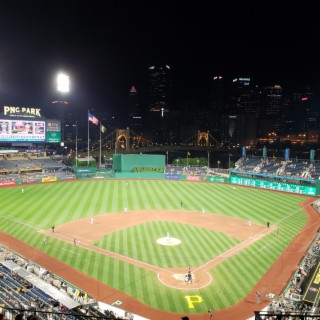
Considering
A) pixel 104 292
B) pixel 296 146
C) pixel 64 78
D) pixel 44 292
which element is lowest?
pixel 104 292

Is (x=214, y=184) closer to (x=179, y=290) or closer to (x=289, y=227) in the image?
(x=289, y=227)

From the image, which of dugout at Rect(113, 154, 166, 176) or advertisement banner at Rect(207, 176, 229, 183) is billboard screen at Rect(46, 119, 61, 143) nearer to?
dugout at Rect(113, 154, 166, 176)

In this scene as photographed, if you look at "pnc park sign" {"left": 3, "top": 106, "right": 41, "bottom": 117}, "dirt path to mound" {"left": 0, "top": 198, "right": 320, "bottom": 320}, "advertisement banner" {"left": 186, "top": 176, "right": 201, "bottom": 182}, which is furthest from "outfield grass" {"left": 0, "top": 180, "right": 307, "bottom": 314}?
"pnc park sign" {"left": 3, "top": 106, "right": 41, "bottom": 117}

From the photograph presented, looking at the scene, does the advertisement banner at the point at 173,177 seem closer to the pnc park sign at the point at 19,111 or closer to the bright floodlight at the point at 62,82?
the bright floodlight at the point at 62,82

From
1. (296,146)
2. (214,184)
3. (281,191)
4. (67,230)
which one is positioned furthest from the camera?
(296,146)

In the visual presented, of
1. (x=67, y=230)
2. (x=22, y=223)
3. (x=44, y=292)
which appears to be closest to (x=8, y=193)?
(x=22, y=223)

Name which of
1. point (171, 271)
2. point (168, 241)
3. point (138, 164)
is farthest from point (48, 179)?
point (171, 271)

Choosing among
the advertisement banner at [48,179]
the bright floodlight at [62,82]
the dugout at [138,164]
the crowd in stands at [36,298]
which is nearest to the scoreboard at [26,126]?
the bright floodlight at [62,82]
